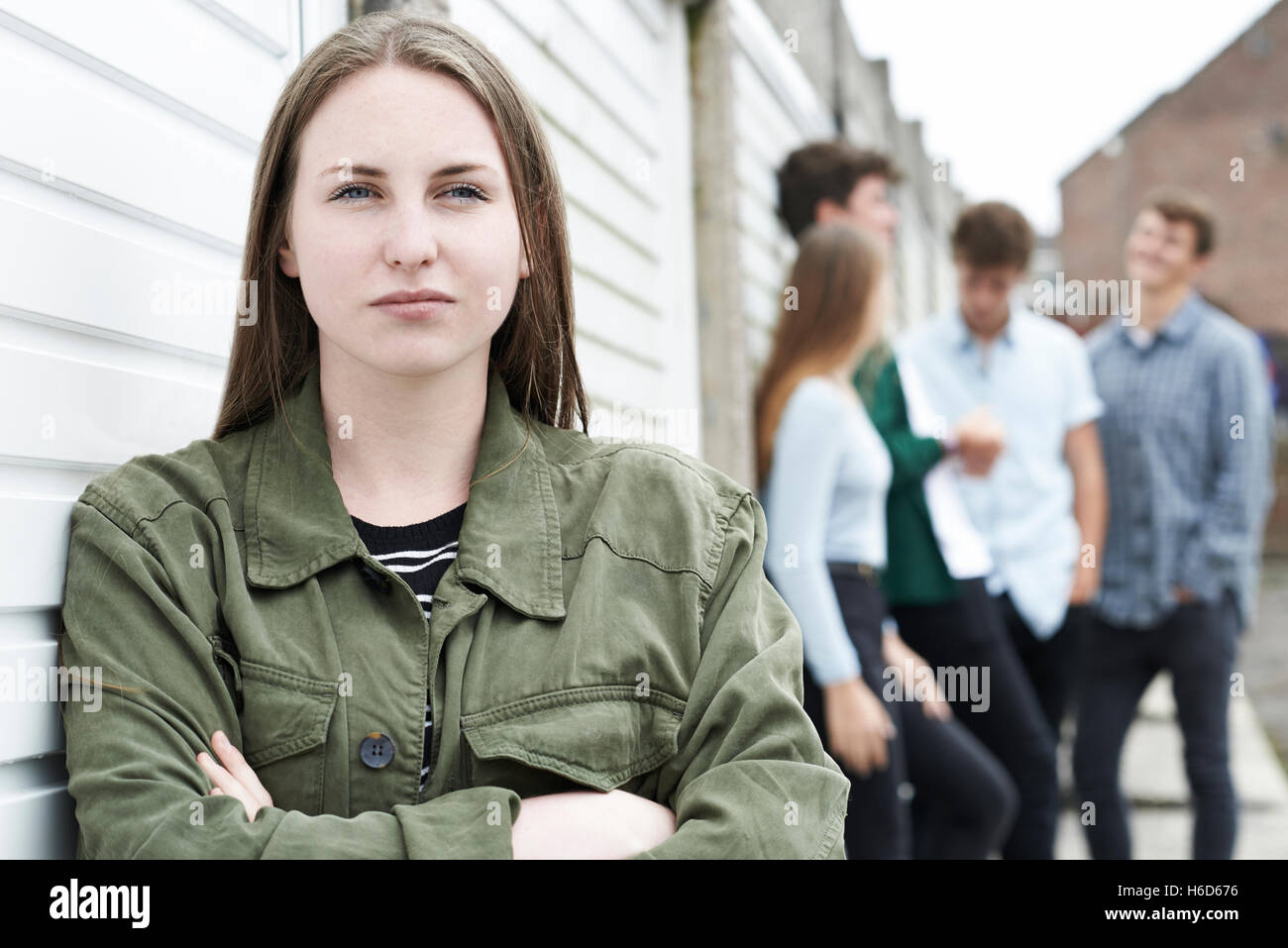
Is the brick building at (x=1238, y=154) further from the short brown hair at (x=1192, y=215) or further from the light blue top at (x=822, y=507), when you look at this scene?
the light blue top at (x=822, y=507)

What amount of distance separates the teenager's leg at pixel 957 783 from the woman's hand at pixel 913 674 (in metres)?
0.03

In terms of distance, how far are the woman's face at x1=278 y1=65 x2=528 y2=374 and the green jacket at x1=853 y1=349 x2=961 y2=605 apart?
2.83 metres

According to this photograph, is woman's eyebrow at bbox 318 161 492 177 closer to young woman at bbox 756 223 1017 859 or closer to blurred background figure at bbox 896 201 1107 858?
young woman at bbox 756 223 1017 859

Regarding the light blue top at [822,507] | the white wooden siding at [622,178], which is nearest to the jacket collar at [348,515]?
the white wooden siding at [622,178]

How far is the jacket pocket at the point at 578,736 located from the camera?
1679 mm

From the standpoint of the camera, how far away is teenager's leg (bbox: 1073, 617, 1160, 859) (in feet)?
15.6

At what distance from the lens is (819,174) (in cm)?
599

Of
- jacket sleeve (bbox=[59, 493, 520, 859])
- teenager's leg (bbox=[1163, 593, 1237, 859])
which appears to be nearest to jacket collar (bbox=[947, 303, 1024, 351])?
teenager's leg (bbox=[1163, 593, 1237, 859])

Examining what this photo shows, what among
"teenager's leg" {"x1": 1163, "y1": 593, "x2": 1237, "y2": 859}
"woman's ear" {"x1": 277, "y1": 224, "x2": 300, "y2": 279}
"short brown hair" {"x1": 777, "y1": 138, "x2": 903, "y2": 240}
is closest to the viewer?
"woman's ear" {"x1": 277, "y1": 224, "x2": 300, "y2": 279}

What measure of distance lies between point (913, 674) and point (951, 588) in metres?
0.47

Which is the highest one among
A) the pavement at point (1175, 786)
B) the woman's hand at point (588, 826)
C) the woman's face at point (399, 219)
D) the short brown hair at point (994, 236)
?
the short brown hair at point (994, 236)

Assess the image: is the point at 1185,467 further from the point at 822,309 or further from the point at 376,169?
the point at 376,169
